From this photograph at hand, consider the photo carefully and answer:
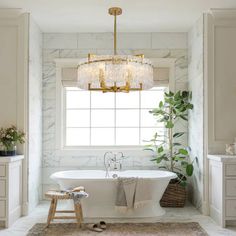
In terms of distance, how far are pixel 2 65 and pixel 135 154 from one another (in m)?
2.39

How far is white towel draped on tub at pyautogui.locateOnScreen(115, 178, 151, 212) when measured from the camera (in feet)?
14.2

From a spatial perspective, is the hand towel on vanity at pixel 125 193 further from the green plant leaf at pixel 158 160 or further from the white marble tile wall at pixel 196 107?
the white marble tile wall at pixel 196 107

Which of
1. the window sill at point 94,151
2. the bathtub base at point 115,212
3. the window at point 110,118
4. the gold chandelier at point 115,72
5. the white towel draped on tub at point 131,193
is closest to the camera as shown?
the gold chandelier at point 115,72

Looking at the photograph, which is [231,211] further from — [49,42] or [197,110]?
[49,42]

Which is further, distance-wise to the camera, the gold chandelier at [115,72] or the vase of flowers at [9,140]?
the vase of flowers at [9,140]

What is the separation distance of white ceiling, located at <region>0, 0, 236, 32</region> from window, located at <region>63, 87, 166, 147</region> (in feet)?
3.40

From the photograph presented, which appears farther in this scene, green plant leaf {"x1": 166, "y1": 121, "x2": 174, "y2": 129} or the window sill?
the window sill

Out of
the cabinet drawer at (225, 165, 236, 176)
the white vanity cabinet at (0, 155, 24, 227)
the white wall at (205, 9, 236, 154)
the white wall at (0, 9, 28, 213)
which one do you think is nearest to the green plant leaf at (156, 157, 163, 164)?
the white wall at (205, 9, 236, 154)

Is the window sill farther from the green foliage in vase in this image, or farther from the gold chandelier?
the gold chandelier

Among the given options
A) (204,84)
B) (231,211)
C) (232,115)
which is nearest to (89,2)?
(204,84)

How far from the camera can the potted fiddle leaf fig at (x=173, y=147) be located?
5.09 m

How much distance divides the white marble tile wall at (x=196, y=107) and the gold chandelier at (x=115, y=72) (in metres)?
1.09

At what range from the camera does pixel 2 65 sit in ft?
14.9

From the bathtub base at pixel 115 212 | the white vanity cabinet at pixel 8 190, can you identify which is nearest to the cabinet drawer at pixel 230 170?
the bathtub base at pixel 115 212
